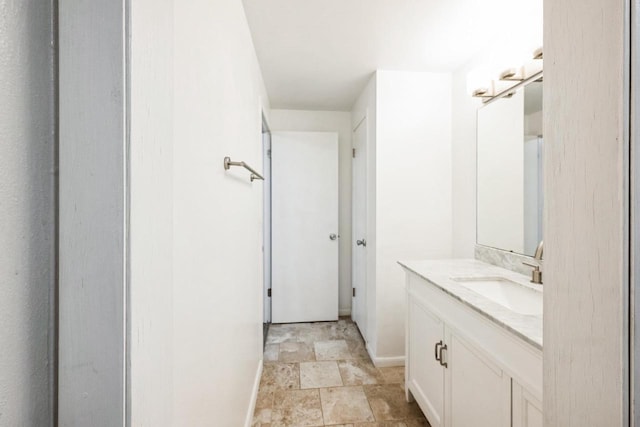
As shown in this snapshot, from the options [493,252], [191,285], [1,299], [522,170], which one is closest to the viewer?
[1,299]

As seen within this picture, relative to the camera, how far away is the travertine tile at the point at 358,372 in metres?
2.21

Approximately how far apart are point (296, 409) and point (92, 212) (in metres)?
1.93

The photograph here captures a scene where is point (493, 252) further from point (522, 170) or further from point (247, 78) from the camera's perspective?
point (247, 78)

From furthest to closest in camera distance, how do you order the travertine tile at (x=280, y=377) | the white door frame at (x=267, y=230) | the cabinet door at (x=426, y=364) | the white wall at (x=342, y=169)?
the white wall at (x=342, y=169) → the white door frame at (x=267, y=230) → the travertine tile at (x=280, y=377) → the cabinet door at (x=426, y=364)

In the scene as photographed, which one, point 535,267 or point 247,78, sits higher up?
point 247,78

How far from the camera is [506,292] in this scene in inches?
62.5

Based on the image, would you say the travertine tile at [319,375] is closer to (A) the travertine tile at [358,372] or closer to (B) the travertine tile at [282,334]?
(A) the travertine tile at [358,372]

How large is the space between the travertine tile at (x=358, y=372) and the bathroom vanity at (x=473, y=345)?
363mm

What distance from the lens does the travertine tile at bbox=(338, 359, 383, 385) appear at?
2211 mm

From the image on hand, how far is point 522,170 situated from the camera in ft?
5.67

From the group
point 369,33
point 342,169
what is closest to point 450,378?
point 369,33

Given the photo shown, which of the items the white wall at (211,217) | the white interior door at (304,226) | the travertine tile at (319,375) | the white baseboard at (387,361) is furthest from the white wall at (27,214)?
the white interior door at (304,226)

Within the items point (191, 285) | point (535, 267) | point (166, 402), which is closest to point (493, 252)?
point (535, 267)

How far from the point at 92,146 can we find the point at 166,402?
452 mm
